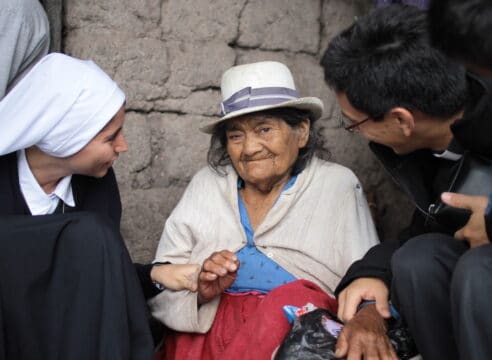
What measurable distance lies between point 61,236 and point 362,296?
104cm

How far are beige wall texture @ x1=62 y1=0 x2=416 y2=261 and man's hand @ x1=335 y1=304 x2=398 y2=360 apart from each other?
61.0 inches

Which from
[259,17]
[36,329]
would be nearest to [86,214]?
[36,329]

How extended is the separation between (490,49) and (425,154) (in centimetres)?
107

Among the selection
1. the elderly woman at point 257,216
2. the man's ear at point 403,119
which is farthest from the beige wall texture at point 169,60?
the man's ear at point 403,119

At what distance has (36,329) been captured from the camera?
2498 millimetres

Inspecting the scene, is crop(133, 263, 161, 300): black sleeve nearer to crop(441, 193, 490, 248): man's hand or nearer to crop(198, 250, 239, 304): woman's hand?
crop(198, 250, 239, 304): woman's hand

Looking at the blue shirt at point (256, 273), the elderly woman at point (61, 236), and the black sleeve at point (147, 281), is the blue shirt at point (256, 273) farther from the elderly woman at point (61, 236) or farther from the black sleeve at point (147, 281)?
the elderly woman at point (61, 236)

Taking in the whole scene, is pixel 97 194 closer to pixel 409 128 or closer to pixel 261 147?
pixel 261 147

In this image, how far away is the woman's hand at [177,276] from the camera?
9.84 ft

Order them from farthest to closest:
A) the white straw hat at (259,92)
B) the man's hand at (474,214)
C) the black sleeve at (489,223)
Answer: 1. the white straw hat at (259,92)
2. the man's hand at (474,214)
3. the black sleeve at (489,223)

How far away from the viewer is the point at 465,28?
5.59 feet

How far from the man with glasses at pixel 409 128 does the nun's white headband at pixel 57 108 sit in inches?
32.9

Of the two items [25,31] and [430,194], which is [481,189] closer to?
[430,194]

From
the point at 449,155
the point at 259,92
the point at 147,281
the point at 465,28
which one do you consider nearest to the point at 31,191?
the point at 147,281
